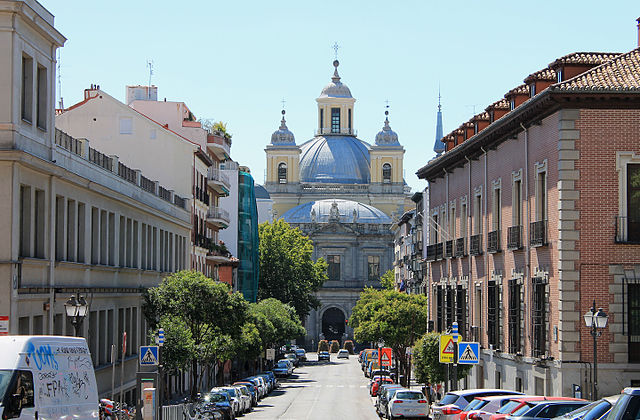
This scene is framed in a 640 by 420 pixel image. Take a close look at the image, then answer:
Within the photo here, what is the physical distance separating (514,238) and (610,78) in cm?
758

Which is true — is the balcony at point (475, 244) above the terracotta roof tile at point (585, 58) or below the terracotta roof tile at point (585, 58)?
below

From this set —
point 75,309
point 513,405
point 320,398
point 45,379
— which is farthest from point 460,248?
point 45,379

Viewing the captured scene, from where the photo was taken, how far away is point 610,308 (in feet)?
110

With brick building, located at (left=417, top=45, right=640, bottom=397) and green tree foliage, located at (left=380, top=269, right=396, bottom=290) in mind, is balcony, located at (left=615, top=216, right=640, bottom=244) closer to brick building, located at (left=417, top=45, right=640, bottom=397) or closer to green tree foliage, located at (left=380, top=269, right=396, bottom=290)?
brick building, located at (left=417, top=45, right=640, bottom=397)

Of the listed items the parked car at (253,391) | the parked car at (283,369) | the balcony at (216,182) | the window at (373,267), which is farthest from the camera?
the window at (373,267)

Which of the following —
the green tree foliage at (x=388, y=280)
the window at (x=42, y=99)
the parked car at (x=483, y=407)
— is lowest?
the parked car at (x=483, y=407)

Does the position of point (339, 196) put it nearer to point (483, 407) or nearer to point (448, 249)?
point (448, 249)

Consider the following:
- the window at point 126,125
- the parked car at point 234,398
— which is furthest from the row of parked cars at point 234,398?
the window at point 126,125

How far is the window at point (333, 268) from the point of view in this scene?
161125 mm

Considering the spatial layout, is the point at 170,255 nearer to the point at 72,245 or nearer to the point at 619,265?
the point at 72,245

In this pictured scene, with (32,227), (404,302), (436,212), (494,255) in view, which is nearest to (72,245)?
(32,227)

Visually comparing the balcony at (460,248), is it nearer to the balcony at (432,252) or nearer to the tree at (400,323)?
the balcony at (432,252)

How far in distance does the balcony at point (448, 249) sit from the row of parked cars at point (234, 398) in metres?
10.7

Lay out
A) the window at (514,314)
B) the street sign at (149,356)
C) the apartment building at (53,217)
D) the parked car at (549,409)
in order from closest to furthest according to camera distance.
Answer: the parked car at (549,409)
the apartment building at (53,217)
the street sign at (149,356)
the window at (514,314)
